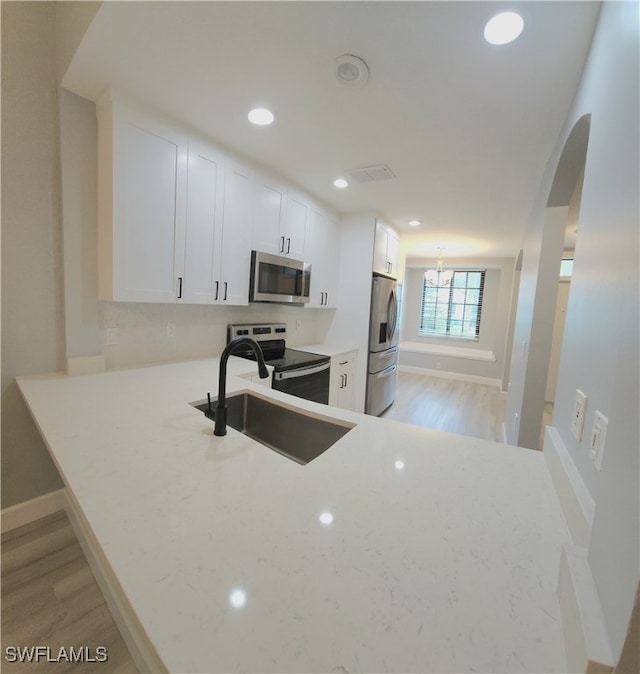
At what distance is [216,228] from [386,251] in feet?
7.88

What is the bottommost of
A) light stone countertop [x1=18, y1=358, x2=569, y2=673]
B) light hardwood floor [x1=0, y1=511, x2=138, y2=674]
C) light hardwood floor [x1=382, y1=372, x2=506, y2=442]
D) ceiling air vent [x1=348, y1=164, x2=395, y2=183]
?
light hardwood floor [x1=382, y1=372, x2=506, y2=442]

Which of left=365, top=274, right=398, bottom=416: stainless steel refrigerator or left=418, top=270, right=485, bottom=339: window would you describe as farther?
left=418, top=270, right=485, bottom=339: window

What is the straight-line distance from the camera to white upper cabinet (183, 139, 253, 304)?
2.08 meters

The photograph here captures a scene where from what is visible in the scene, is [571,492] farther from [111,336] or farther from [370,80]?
[111,336]

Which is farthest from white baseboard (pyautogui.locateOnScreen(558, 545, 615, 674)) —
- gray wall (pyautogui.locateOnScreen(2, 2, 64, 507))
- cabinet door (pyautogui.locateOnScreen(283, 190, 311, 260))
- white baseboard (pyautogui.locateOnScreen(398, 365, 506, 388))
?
white baseboard (pyautogui.locateOnScreen(398, 365, 506, 388))

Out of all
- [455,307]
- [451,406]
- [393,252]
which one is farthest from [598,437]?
[455,307]

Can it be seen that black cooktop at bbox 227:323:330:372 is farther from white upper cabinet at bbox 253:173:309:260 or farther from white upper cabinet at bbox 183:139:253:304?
white upper cabinet at bbox 253:173:309:260

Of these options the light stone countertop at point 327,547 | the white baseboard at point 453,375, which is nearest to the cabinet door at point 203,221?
the light stone countertop at point 327,547

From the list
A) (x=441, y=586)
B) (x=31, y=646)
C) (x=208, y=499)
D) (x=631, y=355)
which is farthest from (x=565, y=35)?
(x=31, y=646)

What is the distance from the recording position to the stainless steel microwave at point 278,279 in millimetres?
2529

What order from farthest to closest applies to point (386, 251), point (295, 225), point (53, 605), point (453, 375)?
point (453, 375) < point (386, 251) < point (295, 225) < point (53, 605)

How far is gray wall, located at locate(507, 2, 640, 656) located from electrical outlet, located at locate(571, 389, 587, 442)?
0.02m

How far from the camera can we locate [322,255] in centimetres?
343

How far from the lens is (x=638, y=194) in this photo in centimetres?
63
